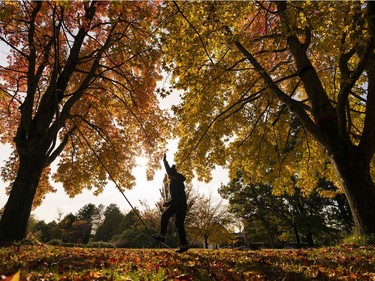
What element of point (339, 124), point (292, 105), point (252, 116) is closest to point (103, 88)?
point (252, 116)

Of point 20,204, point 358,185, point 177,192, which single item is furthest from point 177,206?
point 20,204

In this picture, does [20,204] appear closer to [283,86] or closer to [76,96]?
[76,96]

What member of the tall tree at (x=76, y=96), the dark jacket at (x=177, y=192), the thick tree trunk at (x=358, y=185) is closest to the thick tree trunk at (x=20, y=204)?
the tall tree at (x=76, y=96)

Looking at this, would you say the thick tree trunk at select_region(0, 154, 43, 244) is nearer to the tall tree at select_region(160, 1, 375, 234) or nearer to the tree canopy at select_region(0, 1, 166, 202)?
→ the tree canopy at select_region(0, 1, 166, 202)

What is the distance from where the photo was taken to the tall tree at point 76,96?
783 centimetres

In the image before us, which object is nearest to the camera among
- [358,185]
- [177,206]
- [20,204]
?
[358,185]

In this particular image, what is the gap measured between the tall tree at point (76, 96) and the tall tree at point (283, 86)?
151cm

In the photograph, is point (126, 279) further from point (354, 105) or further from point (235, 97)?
point (354, 105)

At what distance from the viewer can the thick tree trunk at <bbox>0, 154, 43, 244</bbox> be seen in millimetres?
7566

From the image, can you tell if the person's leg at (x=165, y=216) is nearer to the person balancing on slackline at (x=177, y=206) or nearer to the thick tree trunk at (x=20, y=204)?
the person balancing on slackline at (x=177, y=206)

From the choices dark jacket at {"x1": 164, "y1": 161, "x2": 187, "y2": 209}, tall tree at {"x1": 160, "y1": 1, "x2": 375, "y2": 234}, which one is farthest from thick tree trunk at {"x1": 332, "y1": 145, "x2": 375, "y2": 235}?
dark jacket at {"x1": 164, "y1": 161, "x2": 187, "y2": 209}

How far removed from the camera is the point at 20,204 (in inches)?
308

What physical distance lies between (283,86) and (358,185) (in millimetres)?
8542

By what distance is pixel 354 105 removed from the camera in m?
11.7
